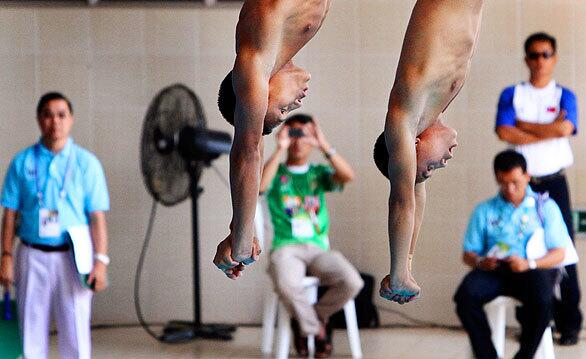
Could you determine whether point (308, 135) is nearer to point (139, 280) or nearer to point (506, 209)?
point (506, 209)

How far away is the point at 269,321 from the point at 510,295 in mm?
1457

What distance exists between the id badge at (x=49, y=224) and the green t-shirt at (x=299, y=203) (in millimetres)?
1448

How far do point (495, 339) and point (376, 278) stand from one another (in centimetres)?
149

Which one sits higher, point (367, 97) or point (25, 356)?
point (367, 97)

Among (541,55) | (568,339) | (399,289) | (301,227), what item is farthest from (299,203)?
(399,289)

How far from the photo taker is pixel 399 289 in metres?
3.23

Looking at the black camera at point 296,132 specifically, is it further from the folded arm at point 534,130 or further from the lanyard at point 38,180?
the lanyard at point 38,180

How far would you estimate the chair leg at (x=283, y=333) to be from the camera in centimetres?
715

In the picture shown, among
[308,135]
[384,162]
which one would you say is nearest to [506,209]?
[308,135]

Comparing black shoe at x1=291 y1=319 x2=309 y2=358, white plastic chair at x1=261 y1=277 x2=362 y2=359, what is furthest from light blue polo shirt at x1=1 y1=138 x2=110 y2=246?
black shoe at x1=291 y1=319 x2=309 y2=358

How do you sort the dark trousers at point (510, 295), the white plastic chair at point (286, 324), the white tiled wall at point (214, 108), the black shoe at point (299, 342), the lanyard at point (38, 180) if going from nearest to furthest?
the lanyard at point (38, 180) → the dark trousers at point (510, 295) → the white plastic chair at point (286, 324) → the black shoe at point (299, 342) → the white tiled wall at point (214, 108)

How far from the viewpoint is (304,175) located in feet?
23.8

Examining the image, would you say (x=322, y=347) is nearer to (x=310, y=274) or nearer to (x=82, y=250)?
(x=310, y=274)

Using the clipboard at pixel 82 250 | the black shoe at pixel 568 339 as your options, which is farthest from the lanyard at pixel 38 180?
the black shoe at pixel 568 339
